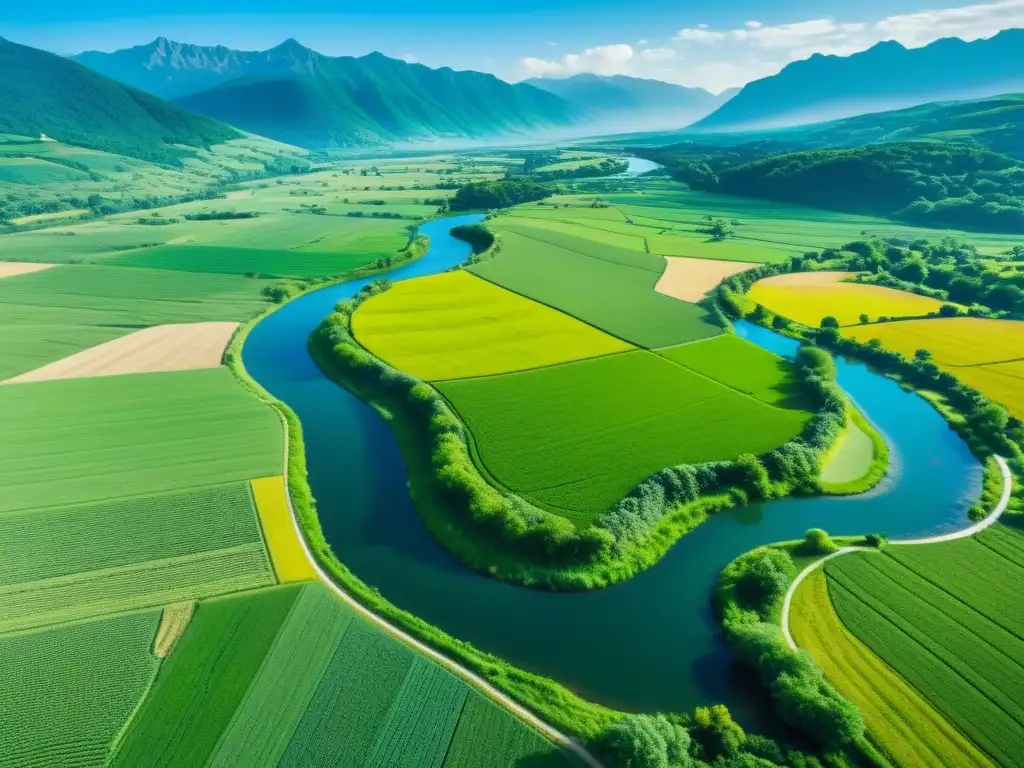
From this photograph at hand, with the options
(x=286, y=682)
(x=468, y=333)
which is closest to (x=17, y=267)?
(x=468, y=333)

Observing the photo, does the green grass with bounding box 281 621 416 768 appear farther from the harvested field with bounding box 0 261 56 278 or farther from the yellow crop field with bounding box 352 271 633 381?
the harvested field with bounding box 0 261 56 278

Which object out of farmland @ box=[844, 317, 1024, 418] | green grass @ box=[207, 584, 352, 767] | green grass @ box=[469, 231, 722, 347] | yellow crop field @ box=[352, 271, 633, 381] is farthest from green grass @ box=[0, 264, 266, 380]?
farmland @ box=[844, 317, 1024, 418]

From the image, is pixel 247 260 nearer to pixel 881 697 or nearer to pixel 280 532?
pixel 280 532

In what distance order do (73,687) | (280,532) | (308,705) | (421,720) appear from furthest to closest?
1. (280,532)
2. (73,687)
3. (308,705)
4. (421,720)

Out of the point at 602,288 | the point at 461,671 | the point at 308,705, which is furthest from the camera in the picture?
the point at 602,288

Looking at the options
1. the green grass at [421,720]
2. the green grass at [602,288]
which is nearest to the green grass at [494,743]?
the green grass at [421,720]

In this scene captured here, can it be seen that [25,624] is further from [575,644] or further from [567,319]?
[567,319]

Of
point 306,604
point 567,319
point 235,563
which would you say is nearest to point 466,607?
point 306,604
